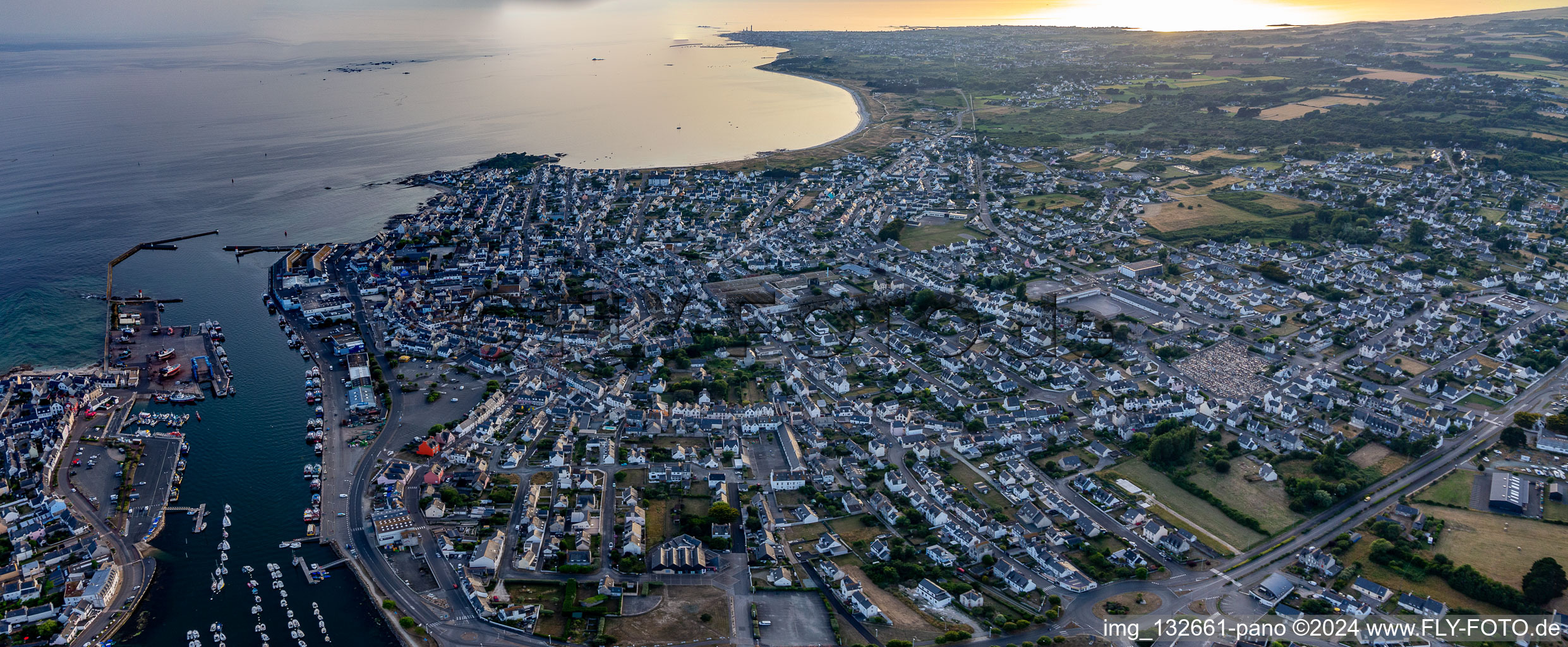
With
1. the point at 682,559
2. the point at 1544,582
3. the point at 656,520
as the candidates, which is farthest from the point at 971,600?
the point at 1544,582

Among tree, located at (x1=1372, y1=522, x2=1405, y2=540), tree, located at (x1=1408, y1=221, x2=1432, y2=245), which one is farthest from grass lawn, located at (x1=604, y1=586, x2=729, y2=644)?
tree, located at (x1=1408, y1=221, x2=1432, y2=245)

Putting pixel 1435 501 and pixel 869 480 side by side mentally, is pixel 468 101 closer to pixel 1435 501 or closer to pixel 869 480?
pixel 869 480

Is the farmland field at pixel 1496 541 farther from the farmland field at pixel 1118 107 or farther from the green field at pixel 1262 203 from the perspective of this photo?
the farmland field at pixel 1118 107

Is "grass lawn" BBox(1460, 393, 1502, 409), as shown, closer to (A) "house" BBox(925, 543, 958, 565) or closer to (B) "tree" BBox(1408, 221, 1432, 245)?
(B) "tree" BBox(1408, 221, 1432, 245)

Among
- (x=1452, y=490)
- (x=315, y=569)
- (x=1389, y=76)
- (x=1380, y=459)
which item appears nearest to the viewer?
(x=315, y=569)

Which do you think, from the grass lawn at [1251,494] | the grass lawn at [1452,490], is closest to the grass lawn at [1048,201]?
the grass lawn at [1251,494]

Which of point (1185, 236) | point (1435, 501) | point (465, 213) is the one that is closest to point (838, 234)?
point (1185, 236)

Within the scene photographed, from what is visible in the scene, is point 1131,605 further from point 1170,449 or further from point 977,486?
point 1170,449
